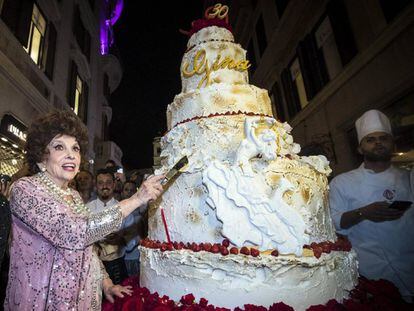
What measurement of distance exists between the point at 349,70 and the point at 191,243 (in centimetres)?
702

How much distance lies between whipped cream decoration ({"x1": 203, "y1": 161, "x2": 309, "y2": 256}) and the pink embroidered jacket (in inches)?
36.2

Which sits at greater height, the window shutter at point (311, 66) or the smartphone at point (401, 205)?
the window shutter at point (311, 66)

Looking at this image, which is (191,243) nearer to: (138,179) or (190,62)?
(190,62)

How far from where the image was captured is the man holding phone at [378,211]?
236 centimetres

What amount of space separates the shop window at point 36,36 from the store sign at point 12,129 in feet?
7.83

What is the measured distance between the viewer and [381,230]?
2.48m

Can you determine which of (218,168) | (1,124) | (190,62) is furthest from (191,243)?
(1,124)

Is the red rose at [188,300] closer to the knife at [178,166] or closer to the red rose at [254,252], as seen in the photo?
the red rose at [254,252]

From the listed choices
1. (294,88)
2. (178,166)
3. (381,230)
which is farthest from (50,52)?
(381,230)

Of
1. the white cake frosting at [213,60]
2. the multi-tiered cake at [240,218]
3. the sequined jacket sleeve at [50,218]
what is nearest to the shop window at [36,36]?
the white cake frosting at [213,60]

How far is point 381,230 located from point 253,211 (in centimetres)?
145

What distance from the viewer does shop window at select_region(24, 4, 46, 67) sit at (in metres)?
7.74

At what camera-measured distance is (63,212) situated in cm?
148

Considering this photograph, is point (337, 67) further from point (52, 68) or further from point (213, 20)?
point (52, 68)
